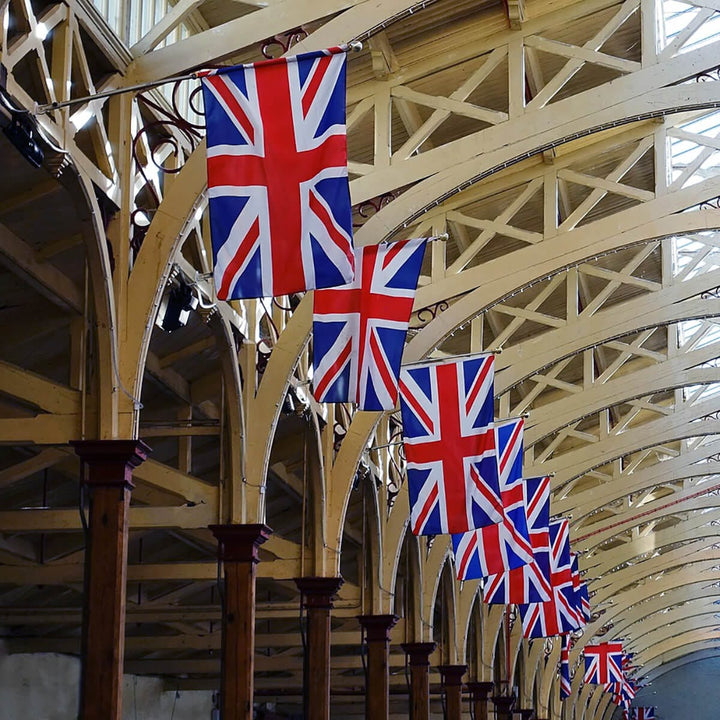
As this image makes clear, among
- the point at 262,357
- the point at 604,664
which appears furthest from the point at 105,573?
the point at 604,664

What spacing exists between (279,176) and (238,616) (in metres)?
5.98

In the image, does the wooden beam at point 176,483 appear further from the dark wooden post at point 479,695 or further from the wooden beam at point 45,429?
the dark wooden post at point 479,695

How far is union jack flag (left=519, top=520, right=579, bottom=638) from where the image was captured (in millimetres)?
23906

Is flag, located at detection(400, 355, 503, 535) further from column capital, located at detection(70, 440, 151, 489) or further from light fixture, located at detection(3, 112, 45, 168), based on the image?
light fixture, located at detection(3, 112, 45, 168)

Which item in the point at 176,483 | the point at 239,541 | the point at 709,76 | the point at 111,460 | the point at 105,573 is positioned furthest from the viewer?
the point at 709,76

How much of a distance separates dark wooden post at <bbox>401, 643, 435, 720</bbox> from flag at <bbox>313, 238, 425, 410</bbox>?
41.2 feet

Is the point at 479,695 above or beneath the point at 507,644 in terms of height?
beneath

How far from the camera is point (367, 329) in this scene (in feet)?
43.5

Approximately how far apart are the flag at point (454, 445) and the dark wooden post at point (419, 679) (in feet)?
32.4

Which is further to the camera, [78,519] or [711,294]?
[711,294]

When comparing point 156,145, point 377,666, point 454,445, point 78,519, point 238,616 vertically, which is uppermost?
point 156,145

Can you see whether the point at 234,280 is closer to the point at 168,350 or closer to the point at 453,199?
the point at 168,350

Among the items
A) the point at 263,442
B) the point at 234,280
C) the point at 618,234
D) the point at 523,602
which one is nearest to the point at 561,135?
the point at 618,234

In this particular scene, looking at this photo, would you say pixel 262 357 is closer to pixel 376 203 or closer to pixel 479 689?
pixel 376 203
